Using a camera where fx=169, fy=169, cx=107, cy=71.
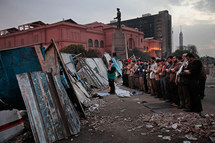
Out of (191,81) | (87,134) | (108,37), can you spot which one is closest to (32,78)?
(87,134)

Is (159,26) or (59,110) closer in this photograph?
(59,110)

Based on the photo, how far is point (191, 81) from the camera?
5.29 m

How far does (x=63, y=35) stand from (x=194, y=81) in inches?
1310

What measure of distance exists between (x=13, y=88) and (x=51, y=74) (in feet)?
3.65

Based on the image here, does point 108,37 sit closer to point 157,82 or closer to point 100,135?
point 157,82

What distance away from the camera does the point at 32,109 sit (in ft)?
11.8

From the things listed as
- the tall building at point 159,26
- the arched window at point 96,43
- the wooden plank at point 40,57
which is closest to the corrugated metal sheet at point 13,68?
the wooden plank at point 40,57

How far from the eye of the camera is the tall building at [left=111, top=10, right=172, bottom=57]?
72.8 m

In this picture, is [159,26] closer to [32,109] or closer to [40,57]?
[40,57]

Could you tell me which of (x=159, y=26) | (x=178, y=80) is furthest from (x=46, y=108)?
(x=159, y=26)

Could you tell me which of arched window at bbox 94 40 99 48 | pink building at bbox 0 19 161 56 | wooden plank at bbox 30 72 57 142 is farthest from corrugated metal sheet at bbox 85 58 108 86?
arched window at bbox 94 40 99 48

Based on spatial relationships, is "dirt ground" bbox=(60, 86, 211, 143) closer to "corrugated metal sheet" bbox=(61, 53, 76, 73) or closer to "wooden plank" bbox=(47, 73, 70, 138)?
"wooden plank" bbox=(47, 73, 70, 138)

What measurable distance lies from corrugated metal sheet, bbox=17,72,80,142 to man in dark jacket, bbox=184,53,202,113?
141 inches

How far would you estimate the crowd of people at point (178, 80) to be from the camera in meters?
5.21
